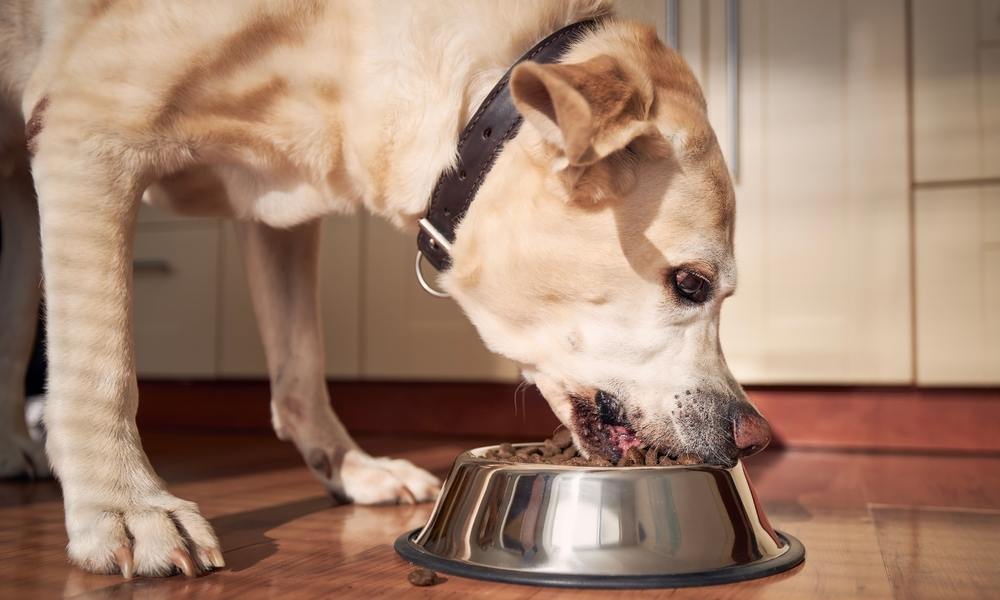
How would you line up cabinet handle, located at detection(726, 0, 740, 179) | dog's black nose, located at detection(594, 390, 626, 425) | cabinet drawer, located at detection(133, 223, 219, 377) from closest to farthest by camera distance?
dog's black nose, located at detection(594, 390, 626, 425) < cabinet handle, located at detection(726, 0, 740, 179) < cabinet drawer, located at detection(133, 223, 219, 377)

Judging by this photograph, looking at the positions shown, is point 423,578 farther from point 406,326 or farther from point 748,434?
point 406,326

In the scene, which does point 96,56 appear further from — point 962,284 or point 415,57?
point 962,284

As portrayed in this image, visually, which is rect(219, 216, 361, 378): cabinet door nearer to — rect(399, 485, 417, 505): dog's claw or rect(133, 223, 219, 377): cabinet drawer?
rect(133, 223, 219, 377): cabinet drawer

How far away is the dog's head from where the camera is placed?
4.10 feet

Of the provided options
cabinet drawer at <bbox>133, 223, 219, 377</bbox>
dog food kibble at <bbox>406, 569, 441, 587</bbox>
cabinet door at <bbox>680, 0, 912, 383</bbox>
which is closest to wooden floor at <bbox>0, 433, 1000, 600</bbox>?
dog food kibble at <bbox>406, 569, 441, 587</bbox>

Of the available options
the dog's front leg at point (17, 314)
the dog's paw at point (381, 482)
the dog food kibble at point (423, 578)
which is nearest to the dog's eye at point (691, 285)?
the dog food kibble at point (423, 578)

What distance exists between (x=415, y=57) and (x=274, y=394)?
27.4 inches

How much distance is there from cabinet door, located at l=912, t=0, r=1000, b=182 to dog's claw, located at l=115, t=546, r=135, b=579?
86.9 inches

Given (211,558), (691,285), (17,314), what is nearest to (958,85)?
(691,285)

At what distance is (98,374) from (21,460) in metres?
0.88

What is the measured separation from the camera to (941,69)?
2465 mm

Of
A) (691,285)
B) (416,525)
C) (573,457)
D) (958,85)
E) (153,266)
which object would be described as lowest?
(416,525)

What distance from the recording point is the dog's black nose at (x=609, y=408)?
1313 mm

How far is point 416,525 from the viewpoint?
1446 mm
